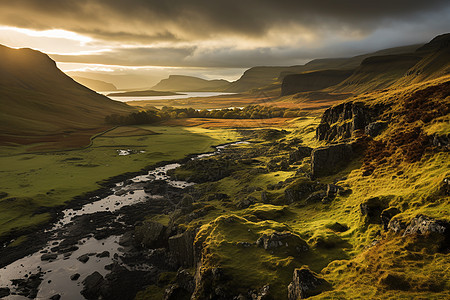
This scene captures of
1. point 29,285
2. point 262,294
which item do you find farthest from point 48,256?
point 262,294

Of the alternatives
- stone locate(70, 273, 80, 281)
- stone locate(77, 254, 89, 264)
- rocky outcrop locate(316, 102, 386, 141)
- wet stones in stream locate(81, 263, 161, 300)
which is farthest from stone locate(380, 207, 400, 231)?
stone locate(77, 254, 89, 264)

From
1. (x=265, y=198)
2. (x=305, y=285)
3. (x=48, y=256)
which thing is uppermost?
(x=305, y=285)

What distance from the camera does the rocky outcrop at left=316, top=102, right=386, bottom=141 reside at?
48.1 metres

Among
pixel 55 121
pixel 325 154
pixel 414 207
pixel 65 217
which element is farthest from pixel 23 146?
pixel 414 207

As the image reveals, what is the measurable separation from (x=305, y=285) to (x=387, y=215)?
12.4m

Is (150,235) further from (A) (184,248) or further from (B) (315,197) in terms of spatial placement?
(B) (315,197)

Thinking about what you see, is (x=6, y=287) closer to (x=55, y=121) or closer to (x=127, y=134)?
(x=127, y=134)

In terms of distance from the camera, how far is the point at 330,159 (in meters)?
45.0

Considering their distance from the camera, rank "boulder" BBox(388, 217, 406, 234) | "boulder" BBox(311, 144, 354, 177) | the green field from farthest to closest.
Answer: the green field
"boulder" BBox(311, 144, 354, 177)
"boulder" BBox(388, 217, 406, 234)

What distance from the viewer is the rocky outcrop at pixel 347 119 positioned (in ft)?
158

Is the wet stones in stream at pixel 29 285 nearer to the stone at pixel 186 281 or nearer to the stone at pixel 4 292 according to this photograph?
the stone at pixel 4 292

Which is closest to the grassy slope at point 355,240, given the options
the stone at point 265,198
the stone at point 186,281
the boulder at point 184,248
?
the stone at point 265,198

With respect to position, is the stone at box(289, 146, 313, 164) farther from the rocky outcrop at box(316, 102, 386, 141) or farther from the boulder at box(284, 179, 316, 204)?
the boulder at box(284, 179, 316, 204)

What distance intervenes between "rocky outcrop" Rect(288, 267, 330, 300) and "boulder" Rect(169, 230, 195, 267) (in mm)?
16221
